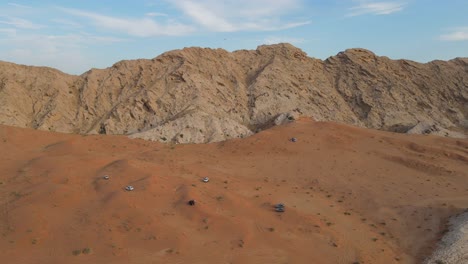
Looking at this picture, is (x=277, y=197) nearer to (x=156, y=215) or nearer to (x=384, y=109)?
(x=156, y=215)

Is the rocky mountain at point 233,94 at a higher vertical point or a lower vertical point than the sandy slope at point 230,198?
higher

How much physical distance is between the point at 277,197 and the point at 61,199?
277 inches

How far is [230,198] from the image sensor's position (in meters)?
14.0

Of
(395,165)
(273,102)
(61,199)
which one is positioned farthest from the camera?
(273,102)

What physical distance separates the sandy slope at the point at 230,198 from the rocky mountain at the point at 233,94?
4400mm

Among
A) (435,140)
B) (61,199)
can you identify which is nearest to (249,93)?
(435,140)

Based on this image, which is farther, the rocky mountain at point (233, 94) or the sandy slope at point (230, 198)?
the rocky mountain at point (233, 94)

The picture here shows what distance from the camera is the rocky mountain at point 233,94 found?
26.2m

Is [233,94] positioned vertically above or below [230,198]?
above

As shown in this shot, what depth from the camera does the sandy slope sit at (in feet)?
36.0

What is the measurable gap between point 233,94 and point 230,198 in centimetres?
1617

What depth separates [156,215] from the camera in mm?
12453

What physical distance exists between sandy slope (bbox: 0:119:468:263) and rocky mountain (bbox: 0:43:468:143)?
14.4 feet

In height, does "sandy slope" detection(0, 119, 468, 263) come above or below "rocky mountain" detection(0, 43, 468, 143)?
below
